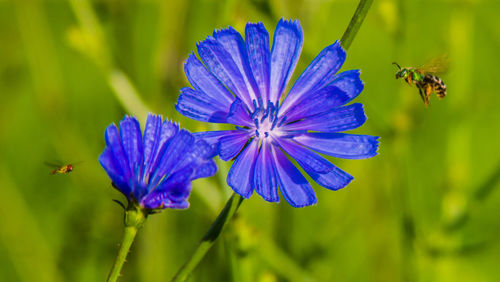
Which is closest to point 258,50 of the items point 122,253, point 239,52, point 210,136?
point 239,52

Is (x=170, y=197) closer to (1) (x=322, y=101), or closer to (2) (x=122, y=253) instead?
(2) (x=122, y=253)

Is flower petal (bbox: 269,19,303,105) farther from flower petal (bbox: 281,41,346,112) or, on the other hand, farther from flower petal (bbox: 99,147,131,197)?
flower petal (bbox: 99,147,131,197)

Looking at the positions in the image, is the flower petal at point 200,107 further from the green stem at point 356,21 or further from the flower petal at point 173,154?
the green stem at point 356,21

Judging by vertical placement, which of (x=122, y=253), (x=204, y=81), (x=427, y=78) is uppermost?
(x=427, y=78)

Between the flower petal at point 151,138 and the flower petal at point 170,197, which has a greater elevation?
the flower petal at point 151,138

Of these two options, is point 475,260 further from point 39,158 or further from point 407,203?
point 39,158

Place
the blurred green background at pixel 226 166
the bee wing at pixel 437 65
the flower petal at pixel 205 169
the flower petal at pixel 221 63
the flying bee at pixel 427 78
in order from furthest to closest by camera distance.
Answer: the blurred green background at pixel 226 166 → the bee wing at pixel 437 65 → the flying bee at pixel 427 78 → the flower petal at pixel 221 63 → the flower petal at pixel 205 169

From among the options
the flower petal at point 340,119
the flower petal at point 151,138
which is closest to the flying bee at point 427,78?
the flower petal at point 340,119
